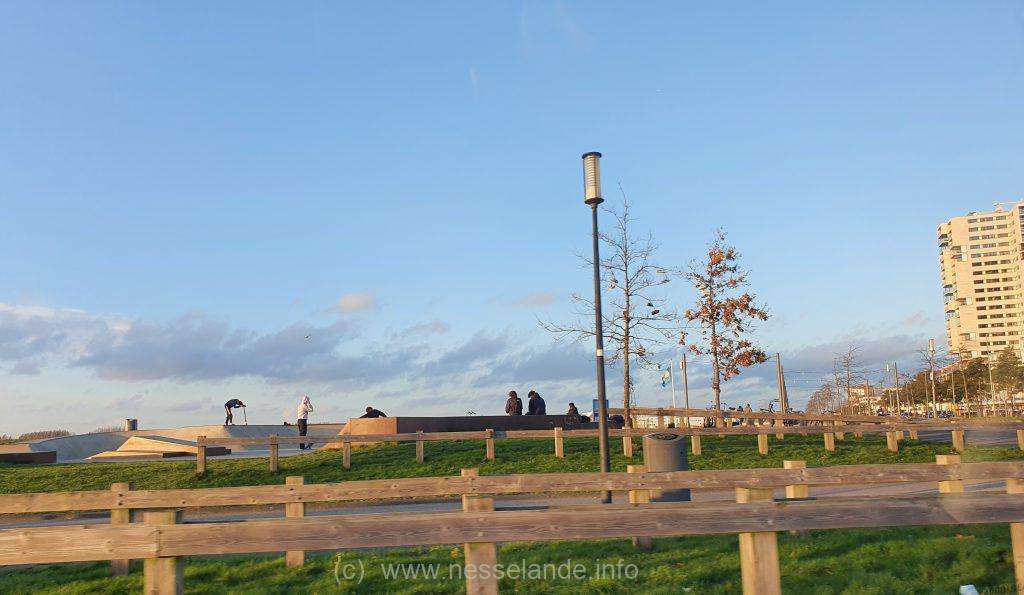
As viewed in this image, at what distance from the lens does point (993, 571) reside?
7.73 m

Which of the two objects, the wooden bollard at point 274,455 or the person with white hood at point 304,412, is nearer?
the wooden bollard at point 274,455

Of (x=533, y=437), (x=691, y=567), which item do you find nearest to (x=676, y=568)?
(x=691, y=567)

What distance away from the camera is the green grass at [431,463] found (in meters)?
20.4

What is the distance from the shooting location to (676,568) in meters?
8.78

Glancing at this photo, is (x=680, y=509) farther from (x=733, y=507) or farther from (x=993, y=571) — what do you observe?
(x=993, y=571)

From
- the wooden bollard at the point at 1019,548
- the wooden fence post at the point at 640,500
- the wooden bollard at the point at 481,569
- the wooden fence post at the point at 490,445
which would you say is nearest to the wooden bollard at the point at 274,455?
the wooden fence post at the point at 490,445

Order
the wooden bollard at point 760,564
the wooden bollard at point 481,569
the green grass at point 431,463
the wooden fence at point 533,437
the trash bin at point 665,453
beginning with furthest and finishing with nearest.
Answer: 1. the wooden fence at point 533,437
2. the green grass at point 431,463
3. the trash bin at point 665,453
4. the wooden bollard at point 760,564
5. the wooden bollard at point 481,569

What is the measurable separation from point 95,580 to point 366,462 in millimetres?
12313

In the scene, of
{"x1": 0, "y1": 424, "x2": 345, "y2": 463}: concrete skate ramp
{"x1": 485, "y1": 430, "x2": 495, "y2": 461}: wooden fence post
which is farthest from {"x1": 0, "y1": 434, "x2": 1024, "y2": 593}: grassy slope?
{"x1": 0, "y1": 424, "x2": 345, "y2": 463}: concrete skate ramp

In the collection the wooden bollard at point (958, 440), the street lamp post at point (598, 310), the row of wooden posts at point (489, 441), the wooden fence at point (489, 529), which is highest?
the street lamp post at point (598, 310)

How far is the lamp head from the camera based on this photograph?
15.2 m

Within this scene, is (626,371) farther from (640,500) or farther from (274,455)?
(640,500)

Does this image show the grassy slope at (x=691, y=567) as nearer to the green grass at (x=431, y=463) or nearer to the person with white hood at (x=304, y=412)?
the green grass at (x=431, y=463)

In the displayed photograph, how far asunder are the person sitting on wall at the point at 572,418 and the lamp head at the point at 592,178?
13874 millimetres
